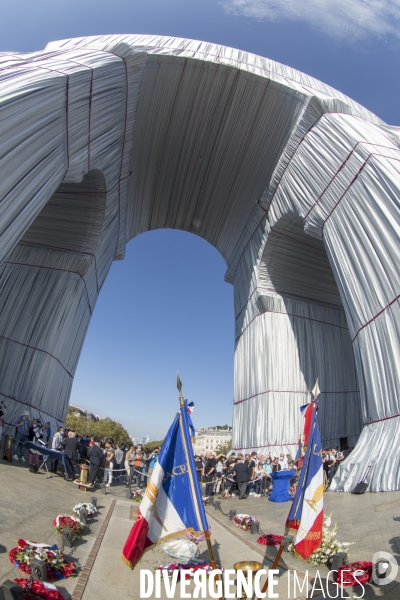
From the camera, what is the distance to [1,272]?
13867 millimetres

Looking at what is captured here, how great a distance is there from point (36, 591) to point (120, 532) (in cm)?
355

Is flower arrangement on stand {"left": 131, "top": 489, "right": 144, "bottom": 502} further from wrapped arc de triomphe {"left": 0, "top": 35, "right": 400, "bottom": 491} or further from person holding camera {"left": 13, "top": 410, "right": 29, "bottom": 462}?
wrapped arc de triomphe {"left": 0, "top": 35, "right": 400, "bottom": 491}

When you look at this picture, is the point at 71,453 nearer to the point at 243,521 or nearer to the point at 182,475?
the point at 243,521

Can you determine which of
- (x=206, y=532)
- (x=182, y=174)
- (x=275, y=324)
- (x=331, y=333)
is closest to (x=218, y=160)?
(x=182, y=174)

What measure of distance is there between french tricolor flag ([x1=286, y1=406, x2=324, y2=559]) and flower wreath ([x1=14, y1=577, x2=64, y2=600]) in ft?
7.20

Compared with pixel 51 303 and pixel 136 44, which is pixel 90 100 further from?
pixel 51 303

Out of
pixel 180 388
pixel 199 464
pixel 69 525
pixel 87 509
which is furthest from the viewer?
pixel 199 464

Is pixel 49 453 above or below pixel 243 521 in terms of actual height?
above

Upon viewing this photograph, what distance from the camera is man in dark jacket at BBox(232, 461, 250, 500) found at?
35.3ft

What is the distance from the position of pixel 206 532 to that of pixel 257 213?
14.7m

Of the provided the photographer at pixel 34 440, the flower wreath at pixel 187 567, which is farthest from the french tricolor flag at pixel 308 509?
the photographer at pixel 34 440

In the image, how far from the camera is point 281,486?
33.1 feet

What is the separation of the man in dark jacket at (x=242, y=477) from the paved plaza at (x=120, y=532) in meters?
1.25

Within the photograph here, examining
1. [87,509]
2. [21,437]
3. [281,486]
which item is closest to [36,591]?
[87,509]
